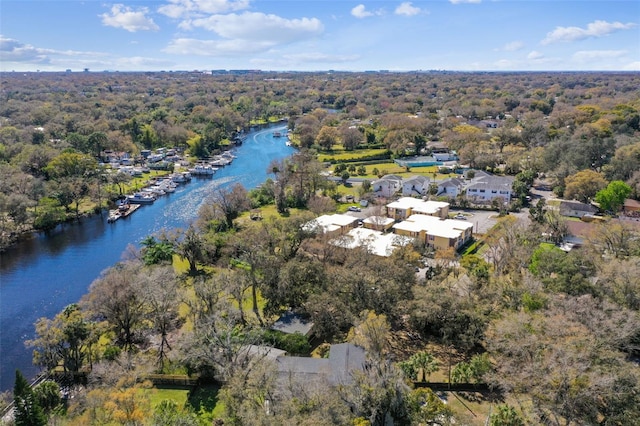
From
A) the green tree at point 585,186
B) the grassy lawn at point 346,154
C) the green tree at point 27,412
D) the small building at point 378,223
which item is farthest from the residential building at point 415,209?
the green tree at point 27,412

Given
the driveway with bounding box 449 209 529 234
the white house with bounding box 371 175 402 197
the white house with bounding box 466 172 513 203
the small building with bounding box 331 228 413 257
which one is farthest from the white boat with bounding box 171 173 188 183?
the white house with bounding box 466 172 513 203

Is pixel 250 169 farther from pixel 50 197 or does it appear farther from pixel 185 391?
pixel 185 391

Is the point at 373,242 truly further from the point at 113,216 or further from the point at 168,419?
the point at 113,216

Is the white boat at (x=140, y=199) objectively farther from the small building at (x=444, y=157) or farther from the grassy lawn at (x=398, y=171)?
the small building at (x=444, y=157)

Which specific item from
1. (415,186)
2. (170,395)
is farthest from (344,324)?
(415,186)

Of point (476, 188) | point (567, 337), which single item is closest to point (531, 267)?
point (567, 337)
